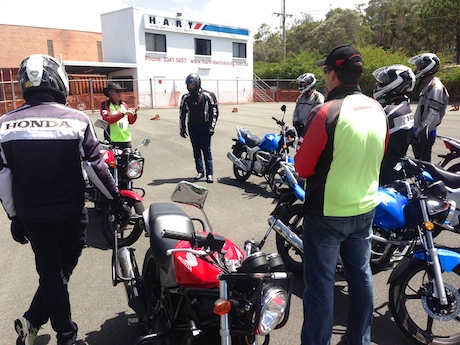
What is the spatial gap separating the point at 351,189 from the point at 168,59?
34.0m

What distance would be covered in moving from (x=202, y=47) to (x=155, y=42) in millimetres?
5250

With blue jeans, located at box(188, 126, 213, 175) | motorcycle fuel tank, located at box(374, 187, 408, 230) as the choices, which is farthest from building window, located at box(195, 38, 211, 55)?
motorcycle fuel tank, located at box(374, 187, 408, 230)

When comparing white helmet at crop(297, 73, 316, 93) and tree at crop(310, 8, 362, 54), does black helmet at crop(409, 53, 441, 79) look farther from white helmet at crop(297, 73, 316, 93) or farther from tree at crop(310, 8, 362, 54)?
tree at crop(310, 8, 362, 54)

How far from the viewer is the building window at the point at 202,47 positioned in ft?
120

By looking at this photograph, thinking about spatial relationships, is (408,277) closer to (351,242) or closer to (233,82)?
(351,242)

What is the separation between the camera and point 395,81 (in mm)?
4012

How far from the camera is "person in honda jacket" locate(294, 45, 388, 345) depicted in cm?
233

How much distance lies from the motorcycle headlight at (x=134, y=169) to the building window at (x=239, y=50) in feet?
120

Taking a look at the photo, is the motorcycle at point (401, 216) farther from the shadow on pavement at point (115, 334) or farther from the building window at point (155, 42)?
the building window at point (155, 42)

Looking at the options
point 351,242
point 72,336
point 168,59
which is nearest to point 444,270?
point 351,242

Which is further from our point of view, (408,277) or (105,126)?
(105,126)

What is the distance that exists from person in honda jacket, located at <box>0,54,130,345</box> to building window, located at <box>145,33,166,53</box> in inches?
1270

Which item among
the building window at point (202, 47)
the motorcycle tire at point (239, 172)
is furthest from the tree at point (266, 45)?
the motorcycle tire at point (239, 172)

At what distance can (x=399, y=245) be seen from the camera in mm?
3408
